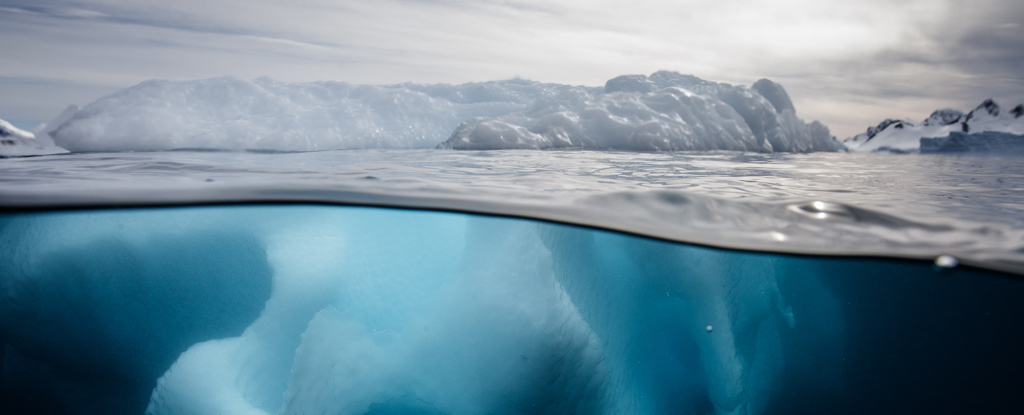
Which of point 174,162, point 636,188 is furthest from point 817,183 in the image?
point 174,162

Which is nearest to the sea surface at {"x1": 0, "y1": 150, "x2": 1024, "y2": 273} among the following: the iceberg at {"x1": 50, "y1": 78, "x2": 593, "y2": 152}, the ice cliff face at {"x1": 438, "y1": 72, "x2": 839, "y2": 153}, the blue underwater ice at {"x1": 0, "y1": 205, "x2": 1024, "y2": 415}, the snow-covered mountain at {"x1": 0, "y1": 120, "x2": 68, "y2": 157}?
the blue underwater ice at {"x1": 0, "y1": 205, "x2": 1024, "y2": 415}

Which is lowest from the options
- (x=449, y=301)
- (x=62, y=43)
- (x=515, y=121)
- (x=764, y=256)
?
(x=449, y=301)

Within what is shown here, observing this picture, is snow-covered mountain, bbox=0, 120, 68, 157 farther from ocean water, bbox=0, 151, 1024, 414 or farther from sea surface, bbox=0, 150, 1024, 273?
ocean water, bbox=0, 151, 1024, 414

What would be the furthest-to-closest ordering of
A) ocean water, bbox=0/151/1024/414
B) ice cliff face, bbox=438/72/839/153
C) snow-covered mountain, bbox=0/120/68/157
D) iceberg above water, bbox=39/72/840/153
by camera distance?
ice cliff face, bbox=438/72/839/153, iceberg above water, bbox=39/72/840/153, snow-covered mountain, bbox=0/120/68/157, ocean water, bbox=0/151/1024/414

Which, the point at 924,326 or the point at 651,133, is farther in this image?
the point at 651,133

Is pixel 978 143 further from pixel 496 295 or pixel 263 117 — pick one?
pixel 263 117

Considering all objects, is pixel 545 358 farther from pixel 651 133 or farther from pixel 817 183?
pixel 651 133

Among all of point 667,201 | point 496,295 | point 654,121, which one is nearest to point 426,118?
point 654,121

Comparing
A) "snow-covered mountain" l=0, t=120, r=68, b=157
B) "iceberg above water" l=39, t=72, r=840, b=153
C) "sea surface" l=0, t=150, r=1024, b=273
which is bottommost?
"sea surface" l=0, t=150, r=1024, b=273
